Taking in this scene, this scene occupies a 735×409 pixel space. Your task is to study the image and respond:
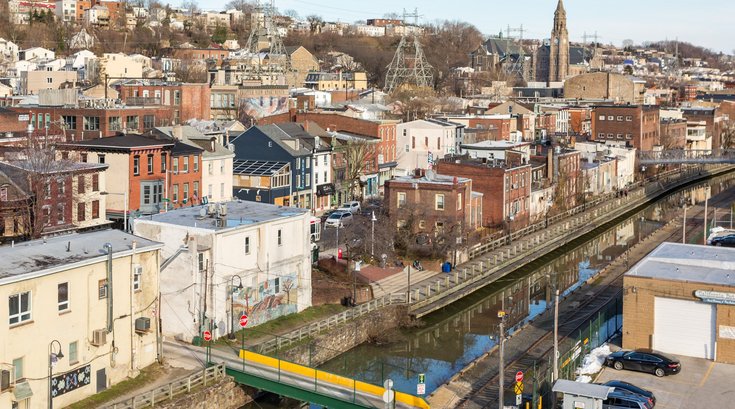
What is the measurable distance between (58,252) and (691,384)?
55.0 ft

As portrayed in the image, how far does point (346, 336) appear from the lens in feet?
106

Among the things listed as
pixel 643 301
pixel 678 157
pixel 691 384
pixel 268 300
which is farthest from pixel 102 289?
pixel 678 157

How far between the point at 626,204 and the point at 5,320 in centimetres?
5252

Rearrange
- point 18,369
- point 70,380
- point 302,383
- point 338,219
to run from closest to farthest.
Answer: point 18,369, point 70,380, point 302,383, point 338,219

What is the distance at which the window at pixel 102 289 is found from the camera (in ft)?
82.3

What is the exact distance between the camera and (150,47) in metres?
140

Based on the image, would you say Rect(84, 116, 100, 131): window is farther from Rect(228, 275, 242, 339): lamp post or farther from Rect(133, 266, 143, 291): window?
Rect(133, 266, 143, 291): window

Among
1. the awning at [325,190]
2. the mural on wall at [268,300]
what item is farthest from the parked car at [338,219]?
the mural on wall at [268,300]

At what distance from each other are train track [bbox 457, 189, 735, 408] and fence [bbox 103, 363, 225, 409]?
21.4ft

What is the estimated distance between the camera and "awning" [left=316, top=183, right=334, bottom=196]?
54.4 meters

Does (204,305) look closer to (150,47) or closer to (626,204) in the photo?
(626,204)

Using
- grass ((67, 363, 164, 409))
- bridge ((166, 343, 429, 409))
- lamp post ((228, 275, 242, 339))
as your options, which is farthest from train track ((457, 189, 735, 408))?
grass ((67, 363, 164, 409))

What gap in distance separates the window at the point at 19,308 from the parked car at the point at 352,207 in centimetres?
2910

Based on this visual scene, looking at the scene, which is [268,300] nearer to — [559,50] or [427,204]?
[427,204]
